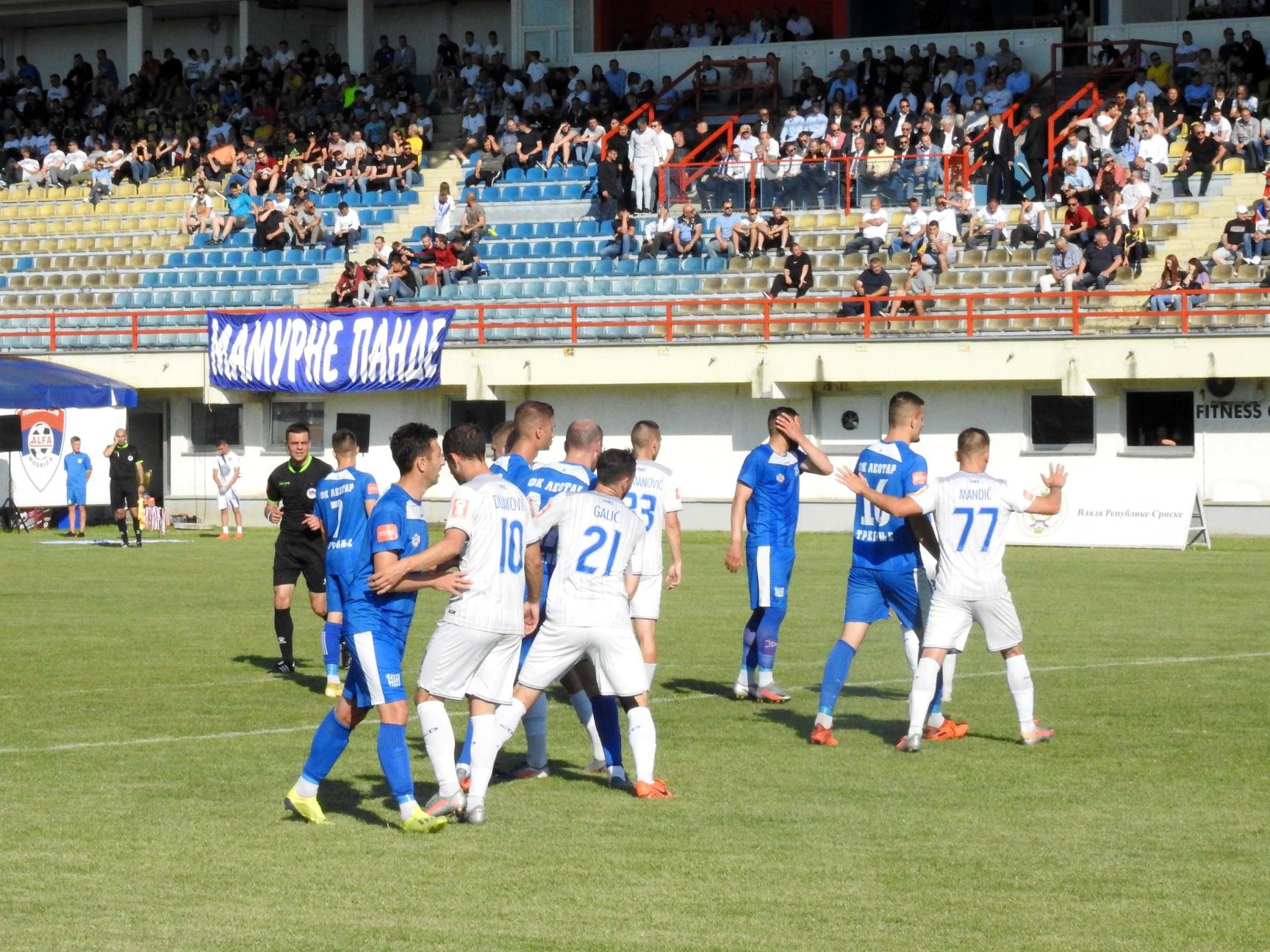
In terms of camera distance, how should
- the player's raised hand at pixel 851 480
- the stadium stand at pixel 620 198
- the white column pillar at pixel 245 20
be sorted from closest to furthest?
the player's raised hand at pixel 851 480
the stadium stand at pixel 620 198
the white column pillar at pixel 245 20

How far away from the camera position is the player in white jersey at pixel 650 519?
37.0ft

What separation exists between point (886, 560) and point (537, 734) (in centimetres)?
257

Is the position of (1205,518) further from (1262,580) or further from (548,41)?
(548,41)

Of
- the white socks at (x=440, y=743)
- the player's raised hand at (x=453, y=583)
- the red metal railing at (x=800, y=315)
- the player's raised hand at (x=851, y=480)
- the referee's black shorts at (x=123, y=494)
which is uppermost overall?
the red metal railing at (x=800, y=315)

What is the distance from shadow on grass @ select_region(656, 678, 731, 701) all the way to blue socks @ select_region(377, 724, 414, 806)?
4.76m

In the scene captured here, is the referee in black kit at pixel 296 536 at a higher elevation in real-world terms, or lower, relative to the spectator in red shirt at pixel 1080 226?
lower

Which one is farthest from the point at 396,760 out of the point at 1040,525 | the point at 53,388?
the point at 53,388

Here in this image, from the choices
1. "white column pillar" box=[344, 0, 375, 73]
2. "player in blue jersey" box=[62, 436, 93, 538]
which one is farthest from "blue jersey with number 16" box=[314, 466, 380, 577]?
"white column pillar" box=[344, 0, 375, 73]

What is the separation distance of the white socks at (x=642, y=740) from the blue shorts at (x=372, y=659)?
4.15 ft

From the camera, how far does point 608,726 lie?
32.3 feet

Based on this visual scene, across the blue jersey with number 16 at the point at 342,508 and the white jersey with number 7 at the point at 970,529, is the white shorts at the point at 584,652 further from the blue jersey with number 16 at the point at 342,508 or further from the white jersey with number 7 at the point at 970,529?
the white jersey with number 7 at the point at 970,529

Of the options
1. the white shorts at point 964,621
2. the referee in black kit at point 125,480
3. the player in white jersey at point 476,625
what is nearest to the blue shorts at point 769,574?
the white shorts at point 964,621

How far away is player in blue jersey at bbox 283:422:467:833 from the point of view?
8484mm

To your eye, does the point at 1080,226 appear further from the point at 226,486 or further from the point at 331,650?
the point at 331,650
